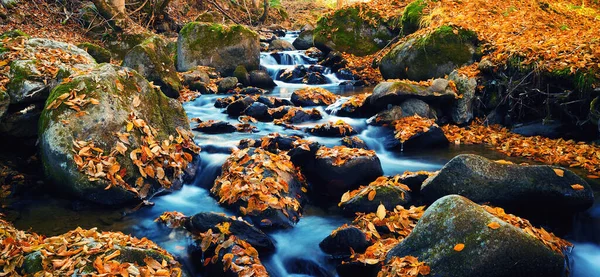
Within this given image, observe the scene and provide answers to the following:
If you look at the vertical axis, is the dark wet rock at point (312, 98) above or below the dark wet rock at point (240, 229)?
above

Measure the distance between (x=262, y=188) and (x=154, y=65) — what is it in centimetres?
688

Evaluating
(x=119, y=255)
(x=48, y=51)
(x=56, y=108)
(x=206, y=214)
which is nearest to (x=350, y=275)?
(x=206, y=214)

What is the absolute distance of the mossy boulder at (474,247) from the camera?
147 inches

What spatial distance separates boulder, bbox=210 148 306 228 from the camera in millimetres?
5371

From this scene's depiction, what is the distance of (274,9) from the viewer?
27.4 m

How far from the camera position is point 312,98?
37.4 ft

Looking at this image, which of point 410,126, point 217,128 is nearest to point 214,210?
point 217,128

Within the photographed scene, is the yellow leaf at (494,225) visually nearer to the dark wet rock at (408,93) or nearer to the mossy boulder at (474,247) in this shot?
the mossy boulder at (474,247)

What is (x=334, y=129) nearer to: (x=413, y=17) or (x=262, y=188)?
(x=262, y=188)

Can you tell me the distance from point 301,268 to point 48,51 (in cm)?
607

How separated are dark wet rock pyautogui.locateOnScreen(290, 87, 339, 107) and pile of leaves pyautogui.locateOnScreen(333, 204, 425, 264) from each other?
6154mm

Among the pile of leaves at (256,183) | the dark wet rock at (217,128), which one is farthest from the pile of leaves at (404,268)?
the dark wet rock at (217,128)

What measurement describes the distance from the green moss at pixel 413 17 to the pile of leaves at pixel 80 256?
1271cm

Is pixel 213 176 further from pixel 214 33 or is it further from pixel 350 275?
pixel 214 33
